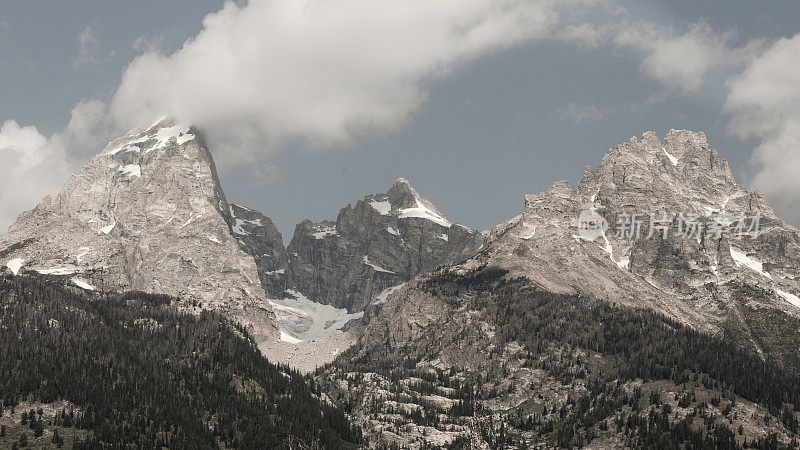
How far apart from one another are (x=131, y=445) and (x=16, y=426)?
2964 cm

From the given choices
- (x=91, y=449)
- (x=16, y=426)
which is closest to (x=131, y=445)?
(x=91, y=449)

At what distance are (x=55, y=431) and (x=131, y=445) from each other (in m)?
19.6

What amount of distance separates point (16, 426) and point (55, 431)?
33.5 ft

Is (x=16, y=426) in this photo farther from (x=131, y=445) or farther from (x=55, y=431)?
(x=131, y=445)

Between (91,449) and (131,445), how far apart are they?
11.1 m

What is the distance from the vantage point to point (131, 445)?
7795 inches

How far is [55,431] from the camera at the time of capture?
A: 193500mm

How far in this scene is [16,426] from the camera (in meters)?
193

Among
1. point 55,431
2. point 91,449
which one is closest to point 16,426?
point 55,431

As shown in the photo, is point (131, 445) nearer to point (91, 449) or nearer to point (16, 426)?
point (91, 449)

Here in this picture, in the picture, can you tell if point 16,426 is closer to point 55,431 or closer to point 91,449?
point 55,431

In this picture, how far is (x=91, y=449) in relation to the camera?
7470 inches
